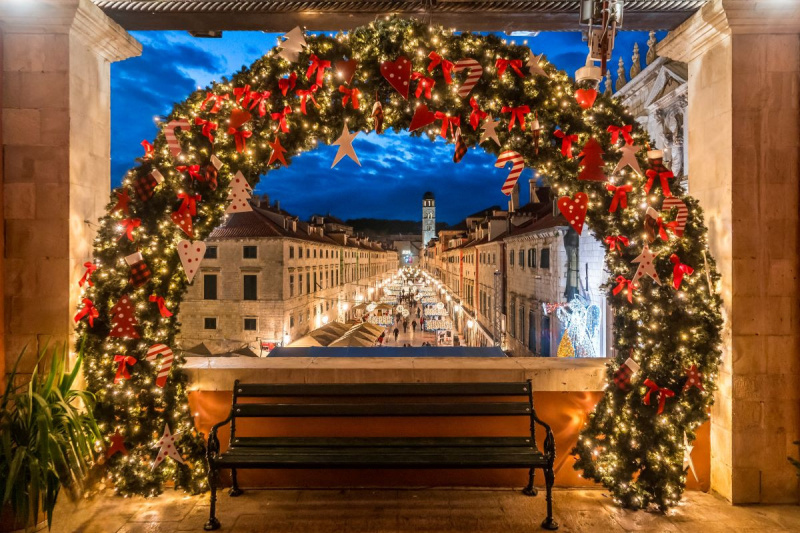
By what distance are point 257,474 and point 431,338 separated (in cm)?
3563

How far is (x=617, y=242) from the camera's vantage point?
15.6 ft

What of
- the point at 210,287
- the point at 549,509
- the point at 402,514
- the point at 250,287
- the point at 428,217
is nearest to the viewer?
the point at 549,509

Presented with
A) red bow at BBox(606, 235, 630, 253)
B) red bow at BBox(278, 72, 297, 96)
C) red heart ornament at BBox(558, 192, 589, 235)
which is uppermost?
red bow at BBox(278, 72, 297, 96)

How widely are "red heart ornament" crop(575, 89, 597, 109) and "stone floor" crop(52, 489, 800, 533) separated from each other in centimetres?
424

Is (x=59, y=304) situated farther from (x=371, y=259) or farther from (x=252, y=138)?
(x=371, y=259)

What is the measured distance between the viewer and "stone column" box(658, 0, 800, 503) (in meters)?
4.61

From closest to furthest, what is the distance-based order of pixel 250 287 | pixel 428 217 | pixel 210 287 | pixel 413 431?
pixel 413 431 → pixel 250 287 → pixel 210 287 → pixel 428 217

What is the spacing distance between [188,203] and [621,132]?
15.5 ft

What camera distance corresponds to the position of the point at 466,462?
406 cm

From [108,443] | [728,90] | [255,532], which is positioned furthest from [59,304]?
[728,90]

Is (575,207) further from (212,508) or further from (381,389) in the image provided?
(212,508)

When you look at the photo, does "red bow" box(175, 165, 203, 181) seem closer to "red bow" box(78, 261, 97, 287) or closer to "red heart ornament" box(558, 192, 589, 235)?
"red bow" box(78, 261, 97, 287)

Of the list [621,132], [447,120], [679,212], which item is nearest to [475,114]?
[447,120]

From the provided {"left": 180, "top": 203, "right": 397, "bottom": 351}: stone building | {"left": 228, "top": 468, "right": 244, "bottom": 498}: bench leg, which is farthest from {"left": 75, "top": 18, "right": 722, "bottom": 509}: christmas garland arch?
{"left": 180, "top": 203, "right": 397, "bottom": 351}: stone building
